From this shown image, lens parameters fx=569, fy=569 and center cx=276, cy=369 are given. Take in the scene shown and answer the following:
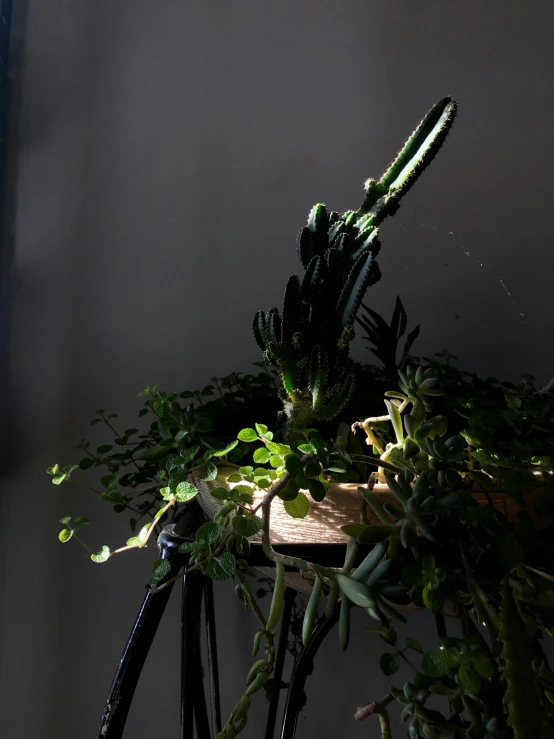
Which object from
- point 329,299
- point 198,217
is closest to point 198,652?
point 329,299

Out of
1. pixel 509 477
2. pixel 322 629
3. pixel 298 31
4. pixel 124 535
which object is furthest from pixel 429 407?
pixel 298 31

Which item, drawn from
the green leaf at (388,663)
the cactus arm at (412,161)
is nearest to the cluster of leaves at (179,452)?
the green leaf at (388,663)

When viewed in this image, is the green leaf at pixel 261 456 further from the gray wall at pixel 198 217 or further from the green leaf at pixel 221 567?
the gray wall at pixel 198 217

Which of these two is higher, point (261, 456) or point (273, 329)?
point (273, 329)

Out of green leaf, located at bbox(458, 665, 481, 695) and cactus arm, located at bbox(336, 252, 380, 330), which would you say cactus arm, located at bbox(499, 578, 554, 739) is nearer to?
green leaf, located at bbox(458, 665, 481, 695)

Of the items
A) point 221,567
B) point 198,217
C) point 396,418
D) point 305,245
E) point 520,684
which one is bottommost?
point 520,684

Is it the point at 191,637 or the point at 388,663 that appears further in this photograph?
the point at 191,637

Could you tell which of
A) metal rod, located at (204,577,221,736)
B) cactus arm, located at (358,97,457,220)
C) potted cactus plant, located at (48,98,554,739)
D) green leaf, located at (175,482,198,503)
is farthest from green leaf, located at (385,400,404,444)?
metal rod, located at (204,577,221,736)

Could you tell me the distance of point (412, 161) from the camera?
0.76m

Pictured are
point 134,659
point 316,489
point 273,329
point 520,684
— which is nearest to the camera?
point 520,684

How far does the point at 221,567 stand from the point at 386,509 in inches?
6.3

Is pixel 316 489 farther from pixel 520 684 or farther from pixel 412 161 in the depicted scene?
pixel 412 161

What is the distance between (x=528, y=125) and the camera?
122 cm

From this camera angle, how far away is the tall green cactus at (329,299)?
0.67m
